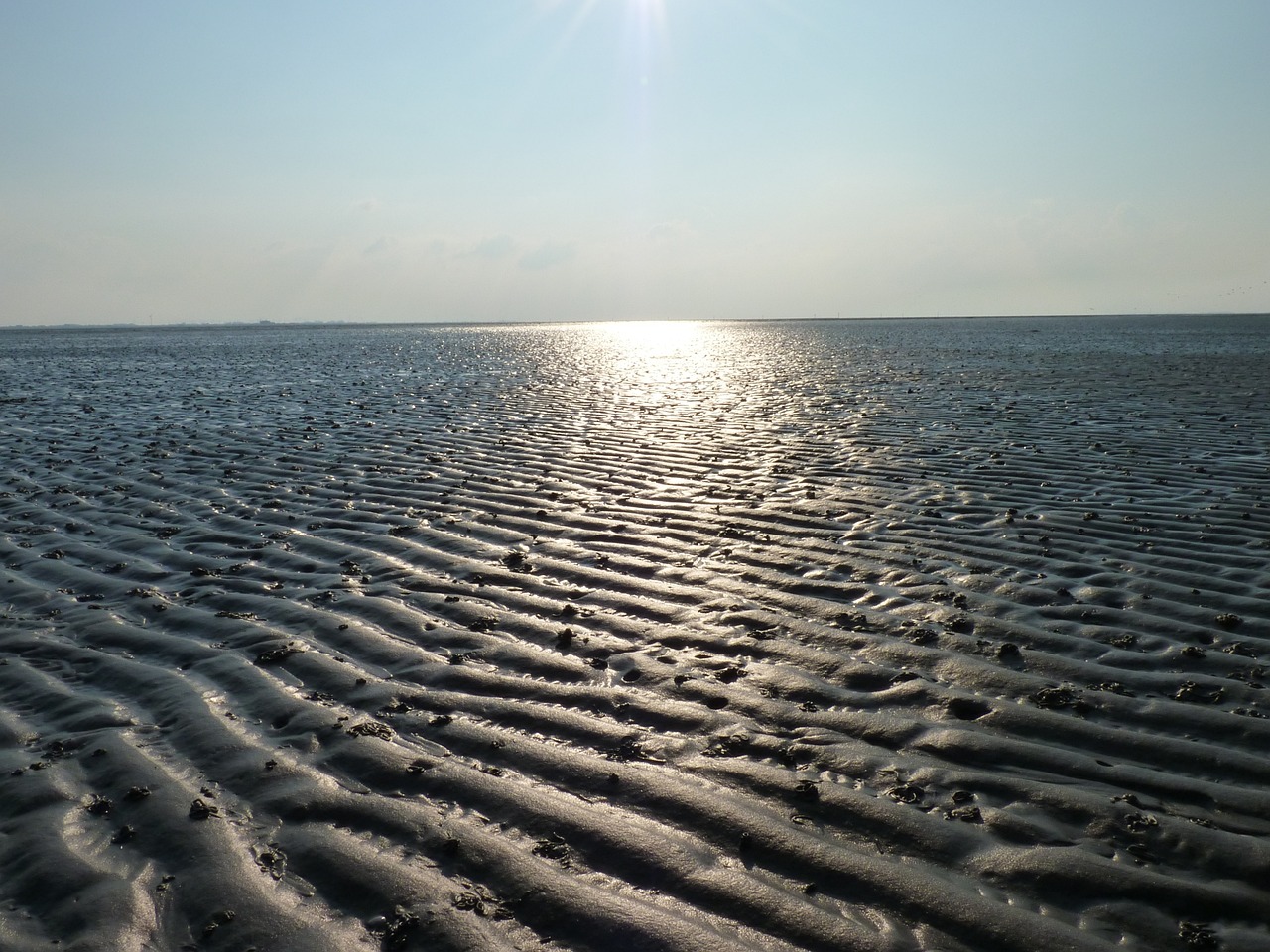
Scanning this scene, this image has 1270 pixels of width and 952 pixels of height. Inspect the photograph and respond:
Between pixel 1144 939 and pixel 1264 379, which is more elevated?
pixel 1264 379

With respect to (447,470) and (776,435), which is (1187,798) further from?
(776,435)

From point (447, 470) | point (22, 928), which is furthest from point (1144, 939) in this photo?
point (447, 470)

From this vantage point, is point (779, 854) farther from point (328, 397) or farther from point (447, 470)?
point (328, 397)

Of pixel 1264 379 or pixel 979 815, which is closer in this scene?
pixel 979 815

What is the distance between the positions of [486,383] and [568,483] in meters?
19.3

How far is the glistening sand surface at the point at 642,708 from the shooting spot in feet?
12.7

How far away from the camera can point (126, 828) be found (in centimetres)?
446

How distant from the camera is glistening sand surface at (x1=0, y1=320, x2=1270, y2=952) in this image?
3857mm

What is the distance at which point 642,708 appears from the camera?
5.68 meters

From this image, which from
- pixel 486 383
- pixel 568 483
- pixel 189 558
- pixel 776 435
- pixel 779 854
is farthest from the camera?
pixel 486 383

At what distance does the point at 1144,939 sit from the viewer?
3.59m

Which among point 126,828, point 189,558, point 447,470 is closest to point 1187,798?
point 126,828

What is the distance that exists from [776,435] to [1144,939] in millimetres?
14301

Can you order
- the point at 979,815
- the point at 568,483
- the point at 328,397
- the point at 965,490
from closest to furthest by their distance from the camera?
1. the point at 979,815
2. the point at 965,490
3. the point at 568,483
4. the point at 328,397
